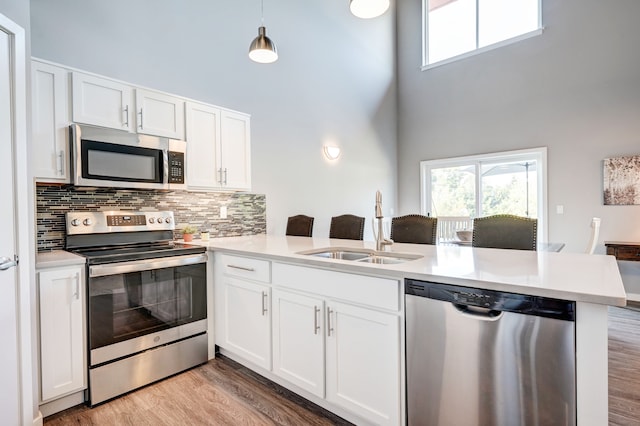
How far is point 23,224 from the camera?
163 centimetres

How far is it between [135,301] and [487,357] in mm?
2030

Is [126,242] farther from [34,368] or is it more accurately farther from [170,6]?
[170,6]

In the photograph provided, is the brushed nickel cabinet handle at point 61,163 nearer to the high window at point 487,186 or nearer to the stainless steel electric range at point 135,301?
the stainless steel electric range at point 135,301

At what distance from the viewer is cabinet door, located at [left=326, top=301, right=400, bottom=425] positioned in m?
1.54

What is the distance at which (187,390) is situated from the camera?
2154 mm

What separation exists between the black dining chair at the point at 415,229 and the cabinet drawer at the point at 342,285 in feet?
4.41

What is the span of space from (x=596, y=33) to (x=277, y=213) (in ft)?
15.8

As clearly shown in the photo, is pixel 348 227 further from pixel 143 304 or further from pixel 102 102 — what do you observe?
pixel 102 102

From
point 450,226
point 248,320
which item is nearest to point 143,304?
point 248,320

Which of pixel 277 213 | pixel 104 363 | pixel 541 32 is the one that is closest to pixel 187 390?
pixel 104 363

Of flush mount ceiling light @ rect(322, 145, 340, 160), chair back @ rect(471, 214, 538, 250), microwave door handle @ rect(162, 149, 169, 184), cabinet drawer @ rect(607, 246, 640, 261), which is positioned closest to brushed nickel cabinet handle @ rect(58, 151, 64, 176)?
microwave door handle @ rect(162, 149, 169, 184)

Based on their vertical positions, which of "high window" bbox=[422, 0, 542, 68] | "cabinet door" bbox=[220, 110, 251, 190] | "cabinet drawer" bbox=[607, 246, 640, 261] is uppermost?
"high window" bbox=[422, 0, 542, 68]

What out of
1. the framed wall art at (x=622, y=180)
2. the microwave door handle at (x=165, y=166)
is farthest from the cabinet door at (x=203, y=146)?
the framed wall art at (x=622, y=180)

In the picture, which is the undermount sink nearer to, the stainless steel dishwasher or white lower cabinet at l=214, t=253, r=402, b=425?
white lower cabinet at l=214, t=253, r=402, b=425
